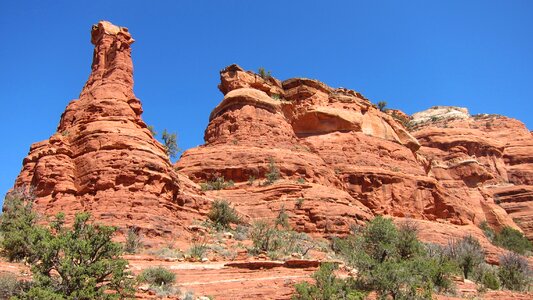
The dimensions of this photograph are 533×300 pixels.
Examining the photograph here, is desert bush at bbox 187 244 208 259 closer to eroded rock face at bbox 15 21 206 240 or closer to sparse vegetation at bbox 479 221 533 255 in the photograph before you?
eroded rock face at bbox 15 21 206 240

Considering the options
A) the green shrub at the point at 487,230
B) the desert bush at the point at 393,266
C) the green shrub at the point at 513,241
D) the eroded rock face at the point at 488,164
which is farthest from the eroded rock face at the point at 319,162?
the desert bush at the point at 393,266

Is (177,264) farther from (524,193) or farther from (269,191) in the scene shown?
(524,193)

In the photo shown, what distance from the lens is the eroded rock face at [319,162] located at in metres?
37.0

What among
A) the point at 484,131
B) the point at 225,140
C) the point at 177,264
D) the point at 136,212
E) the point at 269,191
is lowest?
the point at 177,264

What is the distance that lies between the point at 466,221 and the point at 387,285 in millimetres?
31282

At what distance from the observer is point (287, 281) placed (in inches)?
816

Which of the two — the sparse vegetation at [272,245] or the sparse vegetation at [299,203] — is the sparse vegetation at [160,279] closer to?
the sparse vegetation at [272,245]

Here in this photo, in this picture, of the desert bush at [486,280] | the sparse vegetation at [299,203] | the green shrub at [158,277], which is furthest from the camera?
the sparse vegetation at [299,203]

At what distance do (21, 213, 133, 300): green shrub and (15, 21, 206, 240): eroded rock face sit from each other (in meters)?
7.59

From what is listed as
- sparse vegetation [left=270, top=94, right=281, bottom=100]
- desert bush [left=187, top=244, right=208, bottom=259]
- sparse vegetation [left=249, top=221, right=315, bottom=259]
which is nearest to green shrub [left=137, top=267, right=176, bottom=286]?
desert bush [left=187, top=244, right=208, bottom=259]

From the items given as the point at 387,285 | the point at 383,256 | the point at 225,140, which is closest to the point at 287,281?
the point at 387,285

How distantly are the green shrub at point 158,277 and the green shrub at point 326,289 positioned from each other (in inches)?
168

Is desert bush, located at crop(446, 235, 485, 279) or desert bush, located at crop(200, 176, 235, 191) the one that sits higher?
desert bush, located at crop(200, 176, 235, 191)

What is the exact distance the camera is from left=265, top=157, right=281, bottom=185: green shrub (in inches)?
1525
